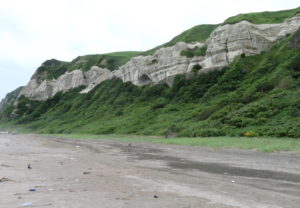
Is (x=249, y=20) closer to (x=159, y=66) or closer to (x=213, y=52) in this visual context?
(x=213, y=52)

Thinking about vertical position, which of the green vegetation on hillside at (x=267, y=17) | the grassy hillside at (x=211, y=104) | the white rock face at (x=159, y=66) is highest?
the green vegetation on hillside at (x=267, y=17)

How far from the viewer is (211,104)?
148 ft

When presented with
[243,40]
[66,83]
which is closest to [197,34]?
[243,40]

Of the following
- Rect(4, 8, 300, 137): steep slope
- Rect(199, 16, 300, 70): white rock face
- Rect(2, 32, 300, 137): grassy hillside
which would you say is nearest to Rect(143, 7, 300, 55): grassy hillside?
Rect(4, 8, 300, 137): steep slope

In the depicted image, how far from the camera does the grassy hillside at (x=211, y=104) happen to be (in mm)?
31688

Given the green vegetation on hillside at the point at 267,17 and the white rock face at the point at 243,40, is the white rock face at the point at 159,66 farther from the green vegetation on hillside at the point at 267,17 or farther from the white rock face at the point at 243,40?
the green vegetation on hillside at the point at 267,17

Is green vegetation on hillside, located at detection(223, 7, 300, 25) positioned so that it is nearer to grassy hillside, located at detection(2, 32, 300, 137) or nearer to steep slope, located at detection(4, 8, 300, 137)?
steep slope, located at detection(4, 8, 300, 137)

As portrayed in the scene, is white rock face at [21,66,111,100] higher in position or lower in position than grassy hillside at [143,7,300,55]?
lower

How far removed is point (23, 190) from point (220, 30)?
193ft

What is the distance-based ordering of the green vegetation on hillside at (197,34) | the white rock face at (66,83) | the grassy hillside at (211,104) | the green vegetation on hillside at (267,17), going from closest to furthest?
1. the grassy hillside at (211,104)
2. the green vegetation on hillside at (267,17)
3. the green vegetation on hillside at (197,34)
4. the white rock face at (66,83)

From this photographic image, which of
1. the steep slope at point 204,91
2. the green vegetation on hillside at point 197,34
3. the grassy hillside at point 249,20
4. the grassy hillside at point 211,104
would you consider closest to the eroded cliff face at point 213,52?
the steep slope at point 204,91

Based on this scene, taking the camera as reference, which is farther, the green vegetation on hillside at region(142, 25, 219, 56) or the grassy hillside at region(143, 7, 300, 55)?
the green vegetation on hillside at region(142, 25, 219, 56)

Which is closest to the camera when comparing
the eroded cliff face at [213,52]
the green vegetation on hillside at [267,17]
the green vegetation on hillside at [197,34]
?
the eroded cliff face at [213,52]

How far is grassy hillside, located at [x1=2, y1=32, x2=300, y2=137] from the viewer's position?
104 feet
